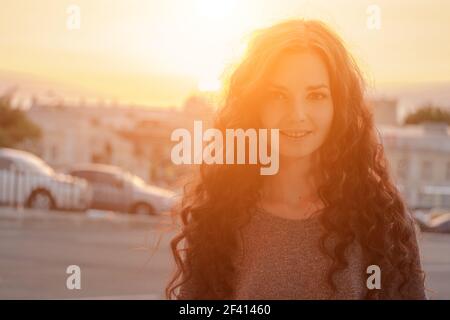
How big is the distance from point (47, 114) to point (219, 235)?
119 ft

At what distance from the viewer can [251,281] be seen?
1687 mm

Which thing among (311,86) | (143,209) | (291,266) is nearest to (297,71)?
(311,86)

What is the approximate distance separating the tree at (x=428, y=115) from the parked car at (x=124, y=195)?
33.2m

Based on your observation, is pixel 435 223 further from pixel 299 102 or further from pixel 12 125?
pixel 12 125

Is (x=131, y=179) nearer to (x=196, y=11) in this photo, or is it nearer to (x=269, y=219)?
(x=196, y=11)

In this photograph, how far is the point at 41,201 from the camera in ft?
52.5

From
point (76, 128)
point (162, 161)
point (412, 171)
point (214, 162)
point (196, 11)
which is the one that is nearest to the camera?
point (214, 162)

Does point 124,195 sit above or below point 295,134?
below

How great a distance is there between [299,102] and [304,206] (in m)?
0.17

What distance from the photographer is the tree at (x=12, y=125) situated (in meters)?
37.7

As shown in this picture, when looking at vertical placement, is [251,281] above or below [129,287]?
above

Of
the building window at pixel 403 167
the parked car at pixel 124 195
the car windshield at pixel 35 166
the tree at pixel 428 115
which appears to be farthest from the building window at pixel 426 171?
the car windshield at pixel 35 166

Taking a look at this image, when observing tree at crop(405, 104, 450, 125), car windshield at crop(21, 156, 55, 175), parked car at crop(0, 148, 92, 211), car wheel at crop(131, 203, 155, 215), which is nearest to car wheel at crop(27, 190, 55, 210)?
parked car at crop(0, 148, 92, 211)

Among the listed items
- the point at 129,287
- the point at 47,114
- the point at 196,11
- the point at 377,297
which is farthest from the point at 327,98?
the point at 47,114
